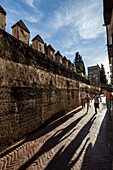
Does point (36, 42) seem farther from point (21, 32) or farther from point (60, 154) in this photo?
point (60, 154)

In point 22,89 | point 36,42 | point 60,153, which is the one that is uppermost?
point 36,42

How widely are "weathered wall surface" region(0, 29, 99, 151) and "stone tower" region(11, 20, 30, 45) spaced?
0.29m

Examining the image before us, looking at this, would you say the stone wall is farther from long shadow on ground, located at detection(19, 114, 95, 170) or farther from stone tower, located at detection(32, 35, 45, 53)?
long shadow on ground, located at detection(19, 114, 95, 170)

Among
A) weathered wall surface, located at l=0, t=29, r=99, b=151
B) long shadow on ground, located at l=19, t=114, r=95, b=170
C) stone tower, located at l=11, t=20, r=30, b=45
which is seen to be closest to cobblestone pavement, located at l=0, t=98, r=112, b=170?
long shadow on ground, located at l=19, t=114, r=95, b=170

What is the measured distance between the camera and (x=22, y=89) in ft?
11.0

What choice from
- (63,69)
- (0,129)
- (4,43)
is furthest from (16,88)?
(63,69)

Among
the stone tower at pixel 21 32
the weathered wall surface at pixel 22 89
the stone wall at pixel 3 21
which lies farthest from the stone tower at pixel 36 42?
the stone wall at pixel 3 21

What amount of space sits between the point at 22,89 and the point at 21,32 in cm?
228

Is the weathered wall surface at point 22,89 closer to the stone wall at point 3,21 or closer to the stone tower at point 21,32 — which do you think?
the stone wall at point 3,21

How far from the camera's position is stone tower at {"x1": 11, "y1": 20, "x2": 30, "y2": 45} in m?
3.49

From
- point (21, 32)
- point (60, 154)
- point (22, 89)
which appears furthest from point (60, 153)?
point (21, 32)

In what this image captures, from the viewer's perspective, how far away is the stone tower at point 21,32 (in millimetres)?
3489

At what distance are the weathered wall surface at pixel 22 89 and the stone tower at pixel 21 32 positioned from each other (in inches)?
11.5

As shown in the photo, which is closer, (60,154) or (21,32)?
(60,154)
